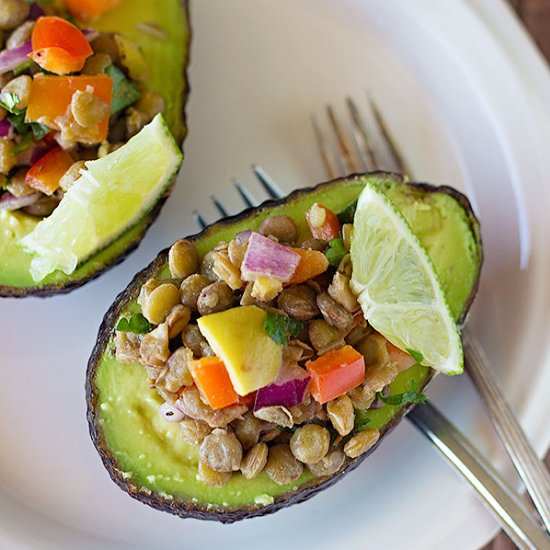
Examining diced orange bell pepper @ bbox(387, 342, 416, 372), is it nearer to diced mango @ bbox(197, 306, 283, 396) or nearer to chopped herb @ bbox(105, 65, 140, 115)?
diced mango @ bbox(197, 306, 283, 396)

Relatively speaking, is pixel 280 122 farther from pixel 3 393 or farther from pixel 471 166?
pixel 3 393

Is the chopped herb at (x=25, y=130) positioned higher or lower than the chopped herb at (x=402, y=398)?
higher

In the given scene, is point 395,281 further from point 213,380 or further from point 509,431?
point 509,431

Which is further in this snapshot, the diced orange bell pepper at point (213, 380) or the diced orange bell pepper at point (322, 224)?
the diced orange bell pepper at point (322, 224)

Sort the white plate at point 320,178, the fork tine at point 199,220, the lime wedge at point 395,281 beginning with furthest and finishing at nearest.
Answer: the fork tine at point 199,220 < the white plate at point 320,178 < the lime wedge at point 395,281

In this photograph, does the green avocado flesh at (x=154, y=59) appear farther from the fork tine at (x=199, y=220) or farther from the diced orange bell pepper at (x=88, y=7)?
the fork tine at (x=199, y=220)

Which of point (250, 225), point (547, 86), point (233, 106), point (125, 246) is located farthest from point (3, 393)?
point (547, 86)

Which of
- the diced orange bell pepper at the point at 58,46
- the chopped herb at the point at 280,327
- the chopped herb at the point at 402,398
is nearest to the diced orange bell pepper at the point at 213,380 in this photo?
the chopped herb at the point at 280,327
